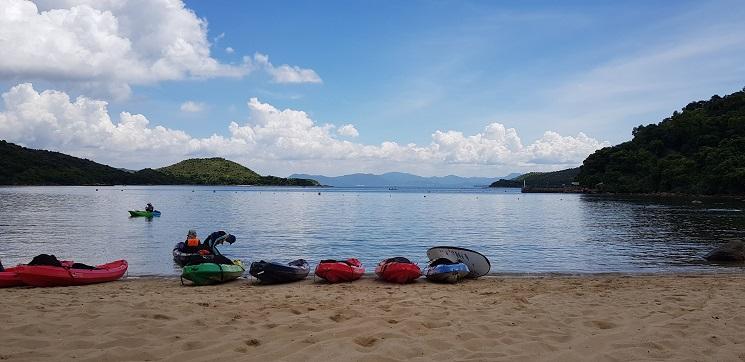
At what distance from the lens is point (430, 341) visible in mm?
7586

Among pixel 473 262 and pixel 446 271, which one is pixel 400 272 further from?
pixel 473 262

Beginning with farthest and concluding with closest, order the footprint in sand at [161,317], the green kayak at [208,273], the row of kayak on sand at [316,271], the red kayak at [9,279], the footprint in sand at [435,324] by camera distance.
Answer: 1. the row of kayak on sand at [316,271]
2. the green kayak at [208,273]
3. the red kayak at [9,279]
4. the footprint in sand at [161,317]
5. the footprint in sand at [435,324]

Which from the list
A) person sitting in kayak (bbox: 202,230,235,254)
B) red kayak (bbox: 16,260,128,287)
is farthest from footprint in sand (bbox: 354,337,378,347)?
person sitting in kayak (bbox: 202,230,235,254)

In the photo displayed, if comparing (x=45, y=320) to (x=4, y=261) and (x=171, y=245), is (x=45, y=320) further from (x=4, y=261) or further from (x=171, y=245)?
(x=171, y=245)

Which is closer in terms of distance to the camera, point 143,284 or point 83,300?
point 83,300

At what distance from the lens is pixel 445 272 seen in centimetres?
1589

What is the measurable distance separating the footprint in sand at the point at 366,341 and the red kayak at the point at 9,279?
12.2 meters

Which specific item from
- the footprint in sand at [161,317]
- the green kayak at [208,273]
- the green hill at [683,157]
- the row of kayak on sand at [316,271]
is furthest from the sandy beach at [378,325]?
the green hill at [683,157]

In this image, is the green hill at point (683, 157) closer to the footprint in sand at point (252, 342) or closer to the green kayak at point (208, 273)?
the green kayak at point (208, 273)

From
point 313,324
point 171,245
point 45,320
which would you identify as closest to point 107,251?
point 171,245

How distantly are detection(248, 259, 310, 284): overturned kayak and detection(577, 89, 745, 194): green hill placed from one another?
10609 cm

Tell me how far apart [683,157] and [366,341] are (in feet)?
476

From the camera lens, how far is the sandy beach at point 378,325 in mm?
6938

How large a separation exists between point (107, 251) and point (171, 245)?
138 inches
